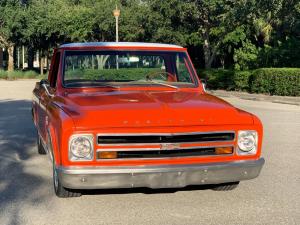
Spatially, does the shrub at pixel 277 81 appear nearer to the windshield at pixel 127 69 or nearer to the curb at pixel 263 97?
the curb at pixel 263 97

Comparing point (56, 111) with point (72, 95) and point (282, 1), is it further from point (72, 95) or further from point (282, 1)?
point (282, 1)

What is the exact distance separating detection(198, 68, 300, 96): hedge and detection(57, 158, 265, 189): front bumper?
57.6ft

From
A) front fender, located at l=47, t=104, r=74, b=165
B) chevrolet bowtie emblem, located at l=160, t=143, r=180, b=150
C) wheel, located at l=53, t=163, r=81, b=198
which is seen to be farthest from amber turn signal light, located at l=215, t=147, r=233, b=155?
wheel, located at l=53, t=163, r=81, b=198

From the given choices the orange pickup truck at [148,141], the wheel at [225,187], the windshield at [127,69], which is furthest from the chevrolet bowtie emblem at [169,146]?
the windshield at [127,69]

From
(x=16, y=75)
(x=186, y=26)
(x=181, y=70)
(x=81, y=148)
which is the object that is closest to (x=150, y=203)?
(x=81, y=148)

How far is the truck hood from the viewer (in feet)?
15.2

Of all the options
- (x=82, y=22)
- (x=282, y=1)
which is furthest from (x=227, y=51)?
(x=282, y=1)

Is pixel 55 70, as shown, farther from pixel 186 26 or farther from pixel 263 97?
pixel 186 26

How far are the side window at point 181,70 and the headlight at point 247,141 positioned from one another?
1.69 meters

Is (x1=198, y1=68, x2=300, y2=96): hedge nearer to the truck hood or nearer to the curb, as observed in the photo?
the curb

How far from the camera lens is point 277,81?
2208 centimetres

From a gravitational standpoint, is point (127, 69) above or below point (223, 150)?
above

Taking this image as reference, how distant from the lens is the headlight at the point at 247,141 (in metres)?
4.96

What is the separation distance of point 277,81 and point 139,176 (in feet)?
60.9
